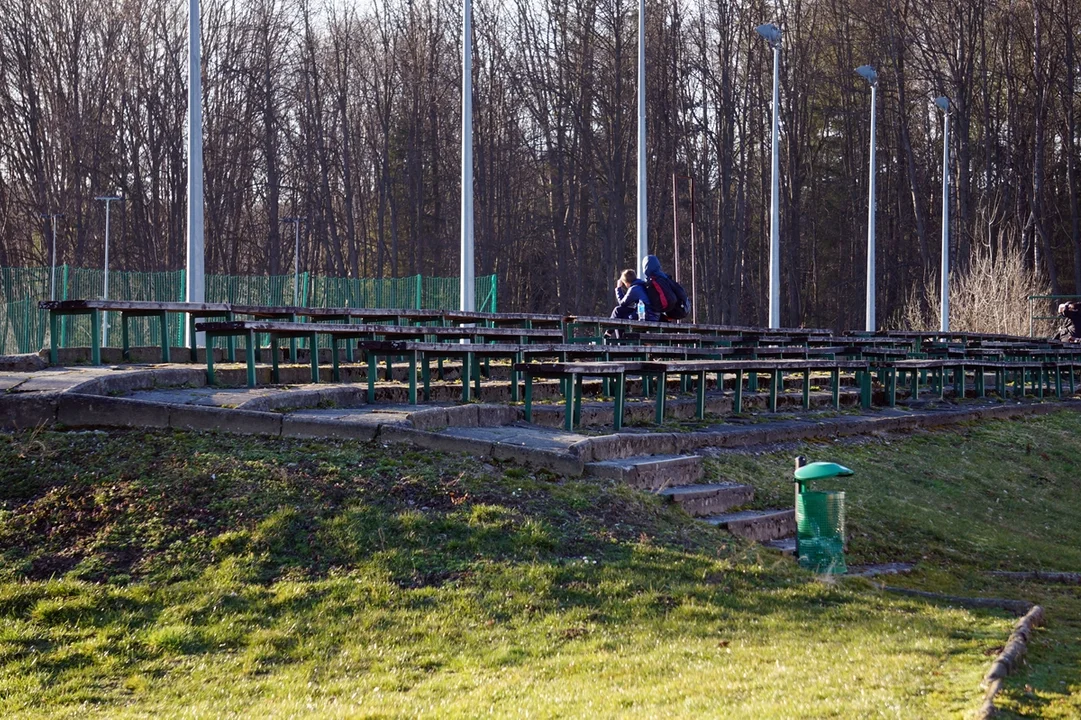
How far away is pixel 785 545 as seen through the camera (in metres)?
8.64

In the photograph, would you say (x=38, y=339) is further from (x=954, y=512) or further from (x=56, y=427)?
(x=954, y=512)

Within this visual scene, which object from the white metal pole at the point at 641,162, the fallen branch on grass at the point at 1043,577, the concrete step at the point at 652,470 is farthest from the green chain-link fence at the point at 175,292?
the fallen branch on grass at the point at 1043,577

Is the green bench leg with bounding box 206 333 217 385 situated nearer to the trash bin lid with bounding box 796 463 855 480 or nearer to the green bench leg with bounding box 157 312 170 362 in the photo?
the green bench leg with bounding box 157 312 170 362

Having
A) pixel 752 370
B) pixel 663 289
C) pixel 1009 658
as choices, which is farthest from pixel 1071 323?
pixel 1009 658

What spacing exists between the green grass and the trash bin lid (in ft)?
2.06

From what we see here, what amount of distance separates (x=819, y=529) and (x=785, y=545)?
64cm

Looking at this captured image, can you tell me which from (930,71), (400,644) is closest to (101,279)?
(400,644)

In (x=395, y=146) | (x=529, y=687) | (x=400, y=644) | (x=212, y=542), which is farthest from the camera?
(x=395, y=146)

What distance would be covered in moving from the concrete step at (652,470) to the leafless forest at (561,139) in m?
33.0

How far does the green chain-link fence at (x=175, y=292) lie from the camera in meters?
27.8

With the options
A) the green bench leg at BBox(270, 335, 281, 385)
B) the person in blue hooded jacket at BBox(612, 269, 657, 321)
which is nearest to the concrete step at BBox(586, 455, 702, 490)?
the green bench leg at BBox(270, 335, 281, 385)

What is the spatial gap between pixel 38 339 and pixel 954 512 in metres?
22.1

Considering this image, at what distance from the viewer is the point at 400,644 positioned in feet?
19.0

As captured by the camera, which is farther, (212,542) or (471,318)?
(471,318)
